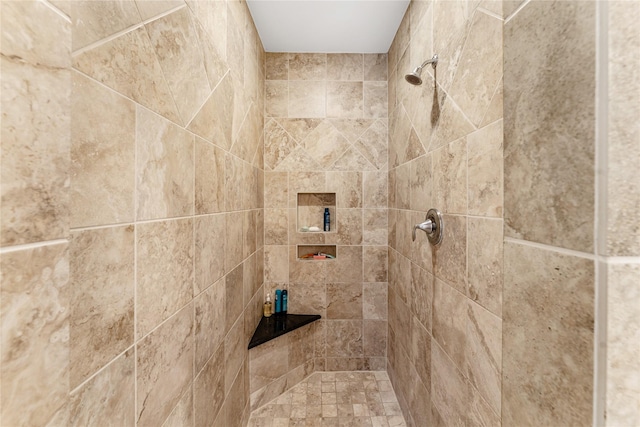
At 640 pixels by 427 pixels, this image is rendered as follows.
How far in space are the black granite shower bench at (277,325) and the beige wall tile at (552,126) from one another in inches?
63.5

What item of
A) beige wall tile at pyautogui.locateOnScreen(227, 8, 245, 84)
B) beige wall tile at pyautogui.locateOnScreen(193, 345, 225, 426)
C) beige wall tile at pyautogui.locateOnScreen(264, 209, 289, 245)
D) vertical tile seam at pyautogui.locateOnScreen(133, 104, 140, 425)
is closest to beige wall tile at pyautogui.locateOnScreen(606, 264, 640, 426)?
vertical tile seam at pyautogui.locateOnScreen(133, 104, 140, 425)

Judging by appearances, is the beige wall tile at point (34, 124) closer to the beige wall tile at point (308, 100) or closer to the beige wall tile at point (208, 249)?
the beige wall tile at point (208, 249)

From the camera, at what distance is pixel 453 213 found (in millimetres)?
1035

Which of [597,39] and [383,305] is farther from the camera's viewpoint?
[383,305]

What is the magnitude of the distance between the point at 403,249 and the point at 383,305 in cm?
65

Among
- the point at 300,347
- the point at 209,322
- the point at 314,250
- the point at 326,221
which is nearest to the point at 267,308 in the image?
the point at 300,347

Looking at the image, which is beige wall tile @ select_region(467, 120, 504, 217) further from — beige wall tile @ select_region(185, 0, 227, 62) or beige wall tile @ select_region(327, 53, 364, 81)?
beige wall tile @ select_region(327, 53, 364, 81)

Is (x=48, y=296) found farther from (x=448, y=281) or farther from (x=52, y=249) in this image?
(x=448, y=281)

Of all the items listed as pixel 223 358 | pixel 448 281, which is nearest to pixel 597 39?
pixel 448 281

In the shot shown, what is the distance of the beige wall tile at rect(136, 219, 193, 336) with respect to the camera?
2.11 feet

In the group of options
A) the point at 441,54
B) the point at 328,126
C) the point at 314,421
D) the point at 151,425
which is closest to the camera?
the point at 151,425

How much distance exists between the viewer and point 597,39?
0.98 feet

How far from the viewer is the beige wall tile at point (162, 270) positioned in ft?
2.11

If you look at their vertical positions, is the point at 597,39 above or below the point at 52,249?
above
